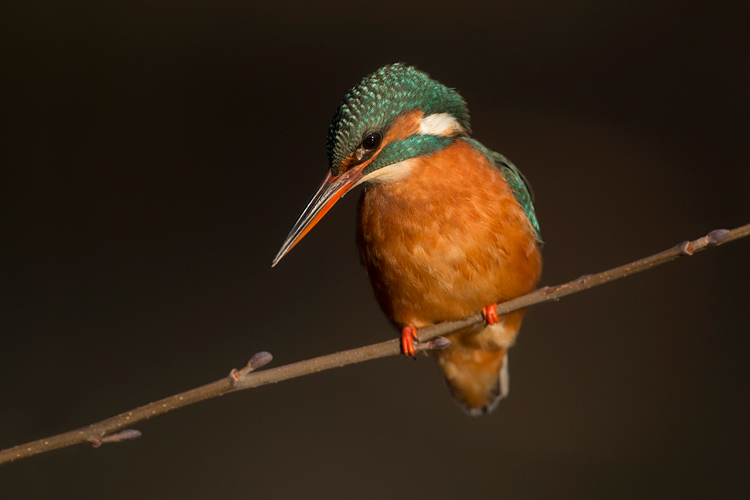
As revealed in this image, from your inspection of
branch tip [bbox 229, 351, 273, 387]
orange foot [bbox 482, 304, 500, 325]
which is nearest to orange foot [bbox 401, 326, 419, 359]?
orange foot [bbox 482, 304, 500, 325]

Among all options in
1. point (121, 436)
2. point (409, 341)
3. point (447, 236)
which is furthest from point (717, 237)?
point (121, 436)

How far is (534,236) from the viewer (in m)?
→ 1.30

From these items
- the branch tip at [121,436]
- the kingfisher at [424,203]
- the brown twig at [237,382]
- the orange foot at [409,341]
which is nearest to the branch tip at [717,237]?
the brown twig at [237,382]

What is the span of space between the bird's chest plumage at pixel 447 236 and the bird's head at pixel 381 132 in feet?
0.14

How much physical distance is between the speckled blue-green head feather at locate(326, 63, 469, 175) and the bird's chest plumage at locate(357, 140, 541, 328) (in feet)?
0.33

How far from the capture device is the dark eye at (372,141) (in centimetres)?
104

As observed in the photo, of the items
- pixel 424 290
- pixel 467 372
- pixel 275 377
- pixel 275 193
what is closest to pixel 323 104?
pixel 275 193

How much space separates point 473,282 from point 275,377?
456 mm

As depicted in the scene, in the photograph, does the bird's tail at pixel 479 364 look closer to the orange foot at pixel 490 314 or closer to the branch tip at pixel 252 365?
the orange foot at pixel 490 314

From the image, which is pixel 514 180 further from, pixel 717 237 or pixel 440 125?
pixel 717 237

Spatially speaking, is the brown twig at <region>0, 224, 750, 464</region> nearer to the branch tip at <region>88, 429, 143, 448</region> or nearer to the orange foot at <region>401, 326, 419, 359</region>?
the branch tip at <region>88, 429, 143, 448</region>

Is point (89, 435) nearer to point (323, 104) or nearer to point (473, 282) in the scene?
point (473, 282)

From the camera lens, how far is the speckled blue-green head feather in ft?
3.34

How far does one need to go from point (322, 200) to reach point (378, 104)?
181 millimetres
